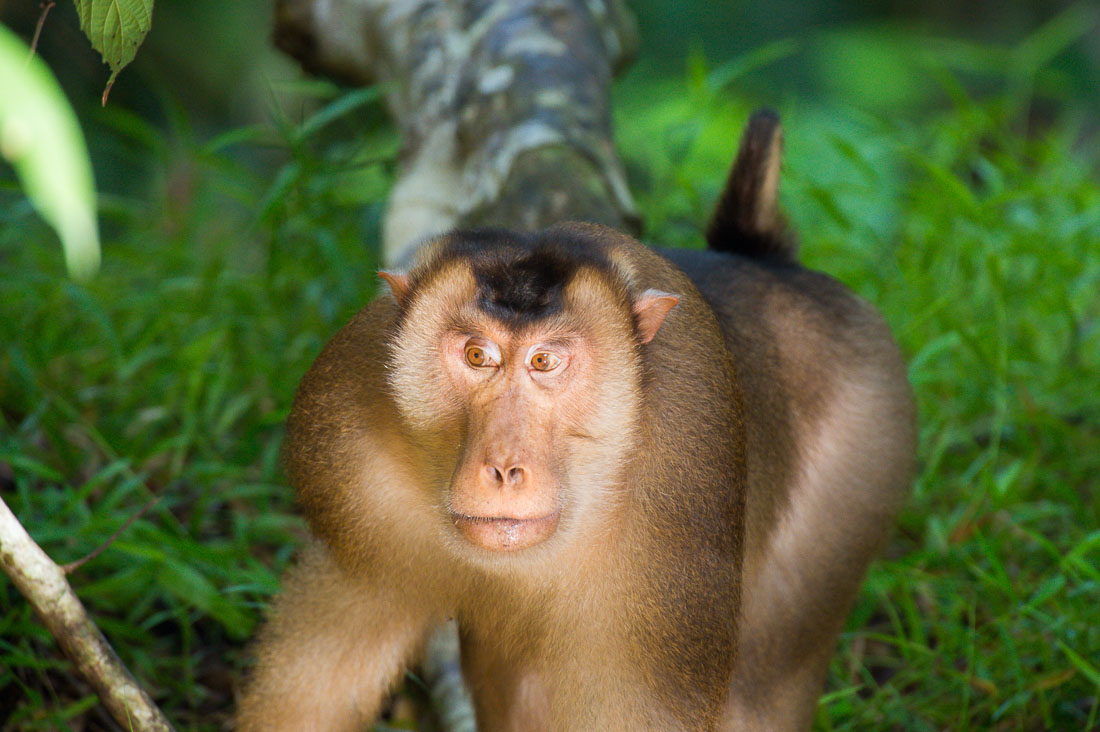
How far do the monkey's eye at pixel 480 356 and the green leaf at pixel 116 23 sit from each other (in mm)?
722

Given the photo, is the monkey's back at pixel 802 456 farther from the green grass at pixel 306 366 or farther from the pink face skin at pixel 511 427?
the pink face skin at pixel 511 427

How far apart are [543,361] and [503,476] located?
0.78 ft

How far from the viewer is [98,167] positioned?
18.2 feet

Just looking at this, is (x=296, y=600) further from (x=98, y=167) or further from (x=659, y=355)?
(x=98, y=167)

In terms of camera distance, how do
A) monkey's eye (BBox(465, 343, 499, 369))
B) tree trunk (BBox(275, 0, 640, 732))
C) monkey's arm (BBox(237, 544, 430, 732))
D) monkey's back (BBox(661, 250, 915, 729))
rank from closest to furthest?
monkey's eye (BBox(465, 343, 499, 369)) → monkey's arm (BBox(237, 544, 430, 732)) → monkey's back (BBox(661, 250, 915, 729)) → tree trunk (BBox(275, 0, 640, 732))

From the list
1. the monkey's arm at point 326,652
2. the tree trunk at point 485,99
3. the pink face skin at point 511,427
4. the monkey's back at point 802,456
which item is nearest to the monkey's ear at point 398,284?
the pink face skin at point 511,427

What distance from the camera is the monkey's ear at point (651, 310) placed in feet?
6.16

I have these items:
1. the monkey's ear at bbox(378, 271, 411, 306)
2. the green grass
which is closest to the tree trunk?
the green grass

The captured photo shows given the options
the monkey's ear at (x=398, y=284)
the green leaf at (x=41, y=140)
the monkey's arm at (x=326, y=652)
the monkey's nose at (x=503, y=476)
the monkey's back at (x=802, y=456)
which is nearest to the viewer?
the green leaf at (x=41, y=140)

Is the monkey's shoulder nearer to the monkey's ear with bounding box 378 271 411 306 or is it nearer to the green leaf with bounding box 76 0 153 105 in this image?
the monkey's ear with bounding box 378 271 411 306

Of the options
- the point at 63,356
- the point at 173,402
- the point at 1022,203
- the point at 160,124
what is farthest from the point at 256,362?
the point at 1022,203

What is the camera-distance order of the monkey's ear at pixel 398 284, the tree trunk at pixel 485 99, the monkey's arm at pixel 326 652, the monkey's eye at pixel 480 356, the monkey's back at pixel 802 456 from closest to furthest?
the monkey's eye at pixel 480 356, the monkey's ear at pixel 398 284, the monkey's arm at pixel 326 652, the monkey's back at pixel 802 456, the tree trunk at pixel 485 99

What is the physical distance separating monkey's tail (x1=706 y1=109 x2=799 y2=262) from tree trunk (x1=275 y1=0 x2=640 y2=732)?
0.36m

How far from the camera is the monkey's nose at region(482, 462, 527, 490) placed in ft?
5.51
